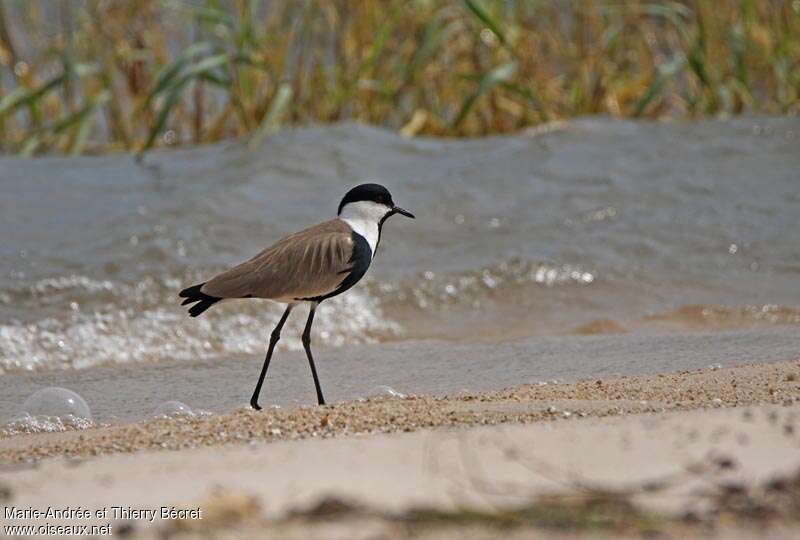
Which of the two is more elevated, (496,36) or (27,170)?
(496,36)

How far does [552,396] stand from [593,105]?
5.29m

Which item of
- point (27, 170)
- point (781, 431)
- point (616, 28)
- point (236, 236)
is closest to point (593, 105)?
point (616, 28)

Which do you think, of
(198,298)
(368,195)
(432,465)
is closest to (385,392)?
(198,298)

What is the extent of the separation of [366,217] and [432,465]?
8.70 ft

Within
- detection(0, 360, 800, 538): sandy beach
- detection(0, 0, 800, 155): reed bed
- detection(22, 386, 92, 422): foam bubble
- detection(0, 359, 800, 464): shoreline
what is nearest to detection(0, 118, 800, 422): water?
detection(0, 0, 800, 155): reed bed

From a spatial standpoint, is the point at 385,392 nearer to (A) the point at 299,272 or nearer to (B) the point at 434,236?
(A) the point at 299,272

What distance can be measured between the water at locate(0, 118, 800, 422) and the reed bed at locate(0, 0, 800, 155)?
0.25 metres

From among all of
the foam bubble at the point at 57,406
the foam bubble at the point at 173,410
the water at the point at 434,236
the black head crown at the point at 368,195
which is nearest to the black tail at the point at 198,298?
the foam bubble at the point at 173,410

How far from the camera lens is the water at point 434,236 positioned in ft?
24.2

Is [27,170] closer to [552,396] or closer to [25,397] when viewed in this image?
[25,397]

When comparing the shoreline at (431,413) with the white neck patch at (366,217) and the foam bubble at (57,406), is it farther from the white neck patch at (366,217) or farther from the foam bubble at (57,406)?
the white neck patch at (366,217)

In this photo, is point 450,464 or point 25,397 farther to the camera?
point 25,397

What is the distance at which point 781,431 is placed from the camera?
367cm

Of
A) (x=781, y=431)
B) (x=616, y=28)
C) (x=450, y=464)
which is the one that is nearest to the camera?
(x=450, y=464)
